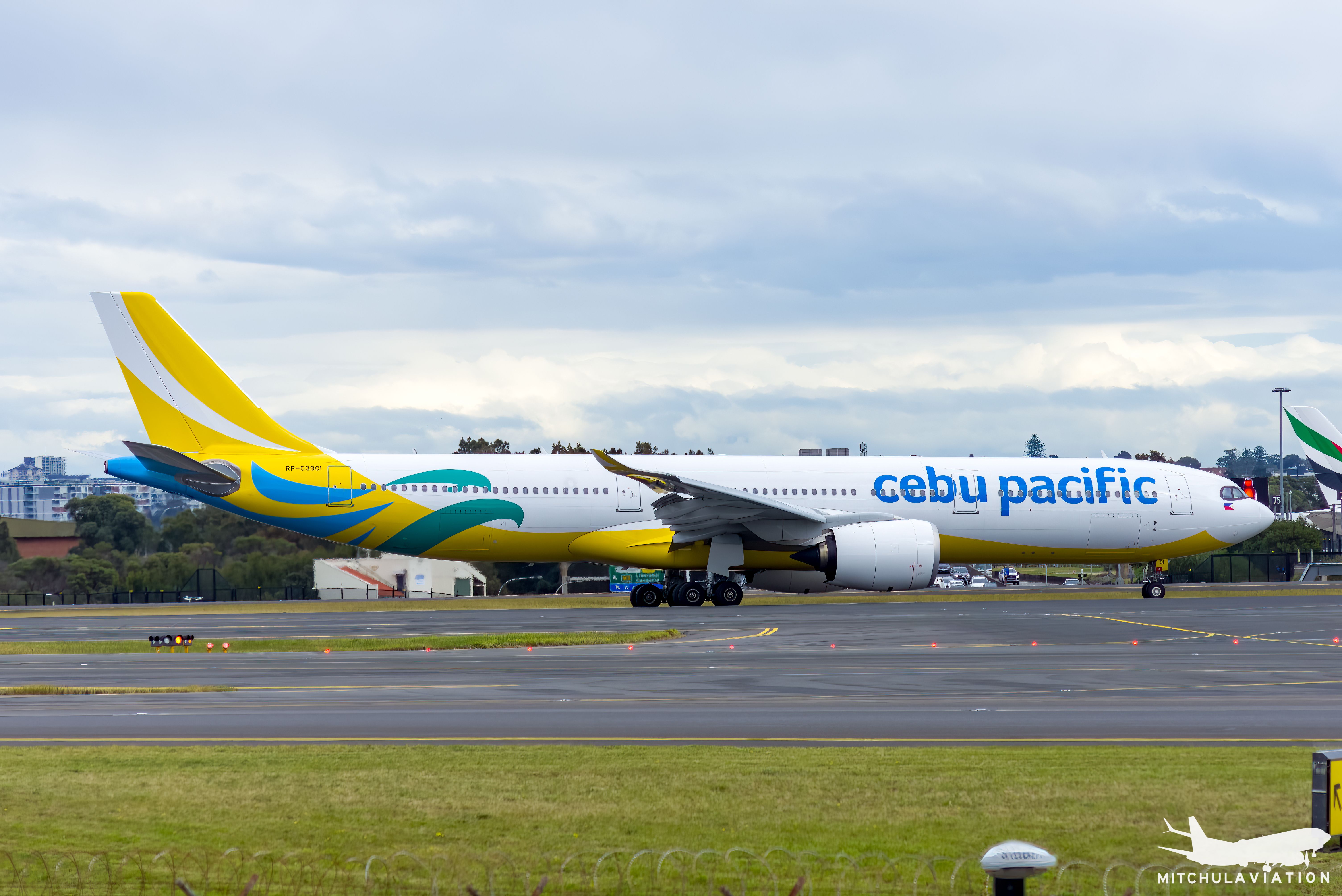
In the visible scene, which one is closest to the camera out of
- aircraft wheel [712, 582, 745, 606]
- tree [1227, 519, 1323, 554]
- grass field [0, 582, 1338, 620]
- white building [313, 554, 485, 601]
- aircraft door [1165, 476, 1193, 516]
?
aircraft wheel [712, 582, 745, 606]

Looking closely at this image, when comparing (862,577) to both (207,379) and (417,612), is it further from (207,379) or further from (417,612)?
(207,379)

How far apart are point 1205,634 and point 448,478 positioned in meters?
19.7

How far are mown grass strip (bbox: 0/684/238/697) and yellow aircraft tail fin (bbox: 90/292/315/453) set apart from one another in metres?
18.7

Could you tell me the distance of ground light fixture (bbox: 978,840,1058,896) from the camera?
16.8ft

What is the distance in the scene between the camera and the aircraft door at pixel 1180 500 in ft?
133

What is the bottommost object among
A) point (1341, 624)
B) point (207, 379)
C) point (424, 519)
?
point (1341, 624)

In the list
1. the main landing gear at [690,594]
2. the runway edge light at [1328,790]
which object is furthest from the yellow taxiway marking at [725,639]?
the runway edge light at [1328,790]

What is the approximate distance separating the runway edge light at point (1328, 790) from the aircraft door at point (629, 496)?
29.9 meters

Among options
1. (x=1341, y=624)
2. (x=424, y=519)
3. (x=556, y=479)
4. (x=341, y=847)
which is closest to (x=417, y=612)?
(x=424, y=519)

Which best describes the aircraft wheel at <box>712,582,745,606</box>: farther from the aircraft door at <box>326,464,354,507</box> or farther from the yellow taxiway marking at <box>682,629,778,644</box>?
the yellow taxiway marking at <box>682,629,778,644</box>

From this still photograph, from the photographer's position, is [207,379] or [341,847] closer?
[341,847]

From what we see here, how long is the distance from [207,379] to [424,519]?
6.93 m

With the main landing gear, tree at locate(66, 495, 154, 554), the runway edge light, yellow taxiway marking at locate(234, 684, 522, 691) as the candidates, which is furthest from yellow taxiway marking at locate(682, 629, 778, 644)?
tree at locate(66, 495, 154, 554)

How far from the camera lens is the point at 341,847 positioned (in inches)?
318
